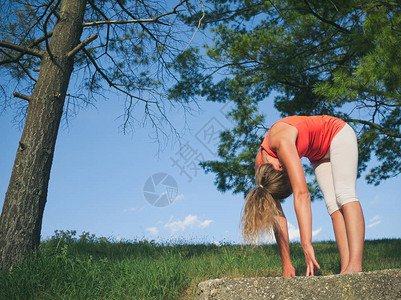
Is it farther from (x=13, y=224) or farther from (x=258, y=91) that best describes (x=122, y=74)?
(x=13, y=224)

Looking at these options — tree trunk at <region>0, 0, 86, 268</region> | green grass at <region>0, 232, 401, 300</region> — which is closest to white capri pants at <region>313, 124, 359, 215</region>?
green grass at <region>0, 232, 401, 300</region>

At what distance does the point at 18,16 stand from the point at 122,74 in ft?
6.01

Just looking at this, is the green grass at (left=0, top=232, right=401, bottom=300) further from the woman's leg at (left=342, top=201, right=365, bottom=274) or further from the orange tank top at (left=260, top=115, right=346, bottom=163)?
the orange tank top at (left=260, top=115, right=346, bottom=163)

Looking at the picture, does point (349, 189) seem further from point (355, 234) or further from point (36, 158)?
point (36, 158)

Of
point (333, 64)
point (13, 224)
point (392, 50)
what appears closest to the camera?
point (13, 224)

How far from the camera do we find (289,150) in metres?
2.97

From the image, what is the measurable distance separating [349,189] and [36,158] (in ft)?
10.6

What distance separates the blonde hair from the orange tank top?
0.64ft

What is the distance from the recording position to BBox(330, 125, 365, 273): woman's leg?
3.13m

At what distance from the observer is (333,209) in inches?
138

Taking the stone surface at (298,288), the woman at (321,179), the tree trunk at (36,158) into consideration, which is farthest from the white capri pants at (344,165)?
the tree trunk at (36,158)

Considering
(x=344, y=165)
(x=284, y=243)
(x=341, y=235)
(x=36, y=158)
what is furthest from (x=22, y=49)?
(x=341, y=235)

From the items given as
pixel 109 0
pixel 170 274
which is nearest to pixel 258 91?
pixel 109 0

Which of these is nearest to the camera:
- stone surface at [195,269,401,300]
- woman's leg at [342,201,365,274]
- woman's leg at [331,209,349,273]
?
stone surface at [195,269,401,300]
